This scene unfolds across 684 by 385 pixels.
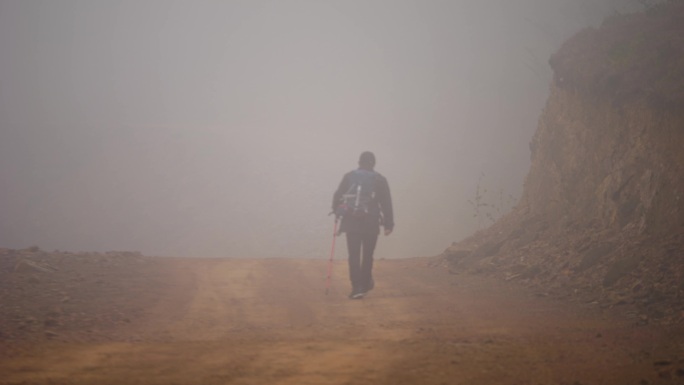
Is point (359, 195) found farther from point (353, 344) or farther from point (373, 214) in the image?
point (353, 344)

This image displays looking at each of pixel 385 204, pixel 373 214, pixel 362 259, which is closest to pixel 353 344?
pixel 362 259

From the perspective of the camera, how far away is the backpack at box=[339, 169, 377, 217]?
397 inches

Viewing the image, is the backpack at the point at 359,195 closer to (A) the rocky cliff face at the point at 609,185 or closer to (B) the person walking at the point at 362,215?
(B) the person walking at the point at 362,215

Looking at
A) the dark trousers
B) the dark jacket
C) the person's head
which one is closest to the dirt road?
the dark trousers

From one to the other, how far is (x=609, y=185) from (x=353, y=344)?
8349mm

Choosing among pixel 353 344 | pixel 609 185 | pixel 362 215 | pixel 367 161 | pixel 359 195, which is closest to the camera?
pixel 353 344

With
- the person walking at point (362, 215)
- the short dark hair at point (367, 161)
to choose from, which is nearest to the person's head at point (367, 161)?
the short dark hair at point (367, 161)

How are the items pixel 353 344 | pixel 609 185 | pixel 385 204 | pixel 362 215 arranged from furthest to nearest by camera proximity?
pixel 609 185
pixel 385 204
pixel 362 215
pixel 353 344

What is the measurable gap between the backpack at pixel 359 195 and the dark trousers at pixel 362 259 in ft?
1.43

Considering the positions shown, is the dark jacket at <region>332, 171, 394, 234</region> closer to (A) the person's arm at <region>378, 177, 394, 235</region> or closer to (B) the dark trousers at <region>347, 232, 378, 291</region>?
(A) the person's arm at <region>378, 177, 394, 235</region>

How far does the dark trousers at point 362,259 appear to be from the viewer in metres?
10.1

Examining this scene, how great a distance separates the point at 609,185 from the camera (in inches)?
468

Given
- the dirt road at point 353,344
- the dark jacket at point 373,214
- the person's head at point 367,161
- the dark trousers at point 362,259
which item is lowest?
the dirt road at point 353,344

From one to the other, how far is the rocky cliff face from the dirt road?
1225 mm
